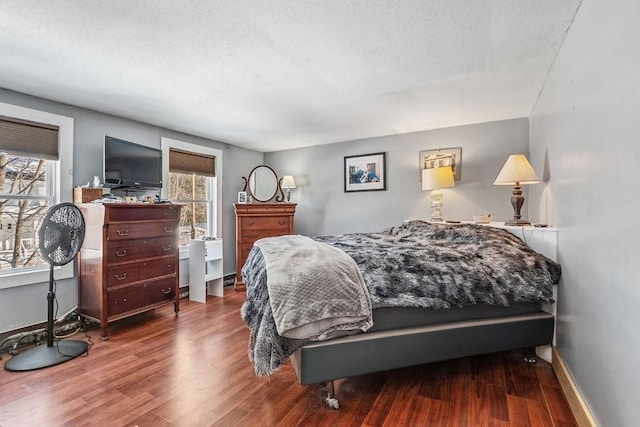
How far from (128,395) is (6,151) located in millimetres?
2258

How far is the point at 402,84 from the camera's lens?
2471 millimetres

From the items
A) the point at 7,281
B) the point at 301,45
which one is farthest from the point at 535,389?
the point at 7,281

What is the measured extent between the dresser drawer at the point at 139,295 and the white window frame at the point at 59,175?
0.60m

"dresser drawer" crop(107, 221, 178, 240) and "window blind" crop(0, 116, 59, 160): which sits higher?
"window blind" crop(0, 116, 59, 160)

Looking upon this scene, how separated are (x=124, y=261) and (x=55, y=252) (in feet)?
1.75

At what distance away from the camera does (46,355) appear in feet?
7.34

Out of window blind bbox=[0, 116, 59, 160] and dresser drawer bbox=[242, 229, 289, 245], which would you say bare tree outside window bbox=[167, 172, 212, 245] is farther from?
window blind bbox=[0, 116, 59, 160]

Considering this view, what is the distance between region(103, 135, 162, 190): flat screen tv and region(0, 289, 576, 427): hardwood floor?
155 centimetres

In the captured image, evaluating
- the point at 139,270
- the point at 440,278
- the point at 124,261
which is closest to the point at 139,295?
the point at 139,270

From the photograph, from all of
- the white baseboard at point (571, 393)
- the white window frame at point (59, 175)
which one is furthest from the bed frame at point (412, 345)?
the white window frame at point (59, 175)

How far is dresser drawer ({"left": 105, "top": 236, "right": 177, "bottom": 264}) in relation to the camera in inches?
104

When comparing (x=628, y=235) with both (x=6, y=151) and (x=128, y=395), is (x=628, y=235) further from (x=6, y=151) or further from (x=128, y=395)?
(x=6, y=151)

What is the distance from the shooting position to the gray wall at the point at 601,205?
1.03m

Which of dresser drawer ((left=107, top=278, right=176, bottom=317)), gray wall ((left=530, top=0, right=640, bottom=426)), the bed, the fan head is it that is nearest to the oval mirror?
dresser drawer ((left=107, top=278, right=176, bottom=317))
